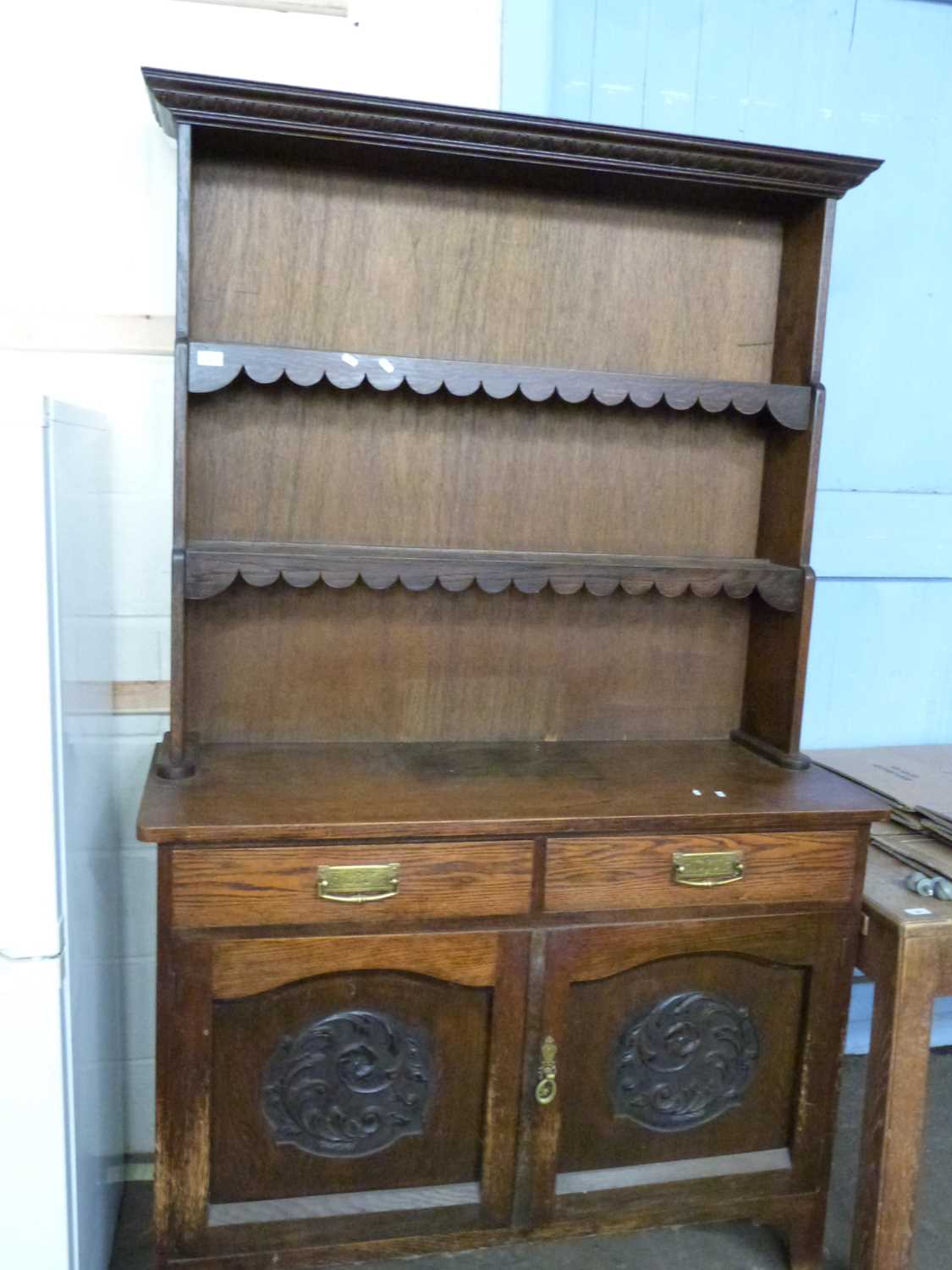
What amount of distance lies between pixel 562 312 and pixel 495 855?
95 cm

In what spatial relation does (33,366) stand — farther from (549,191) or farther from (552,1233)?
(552,1233)

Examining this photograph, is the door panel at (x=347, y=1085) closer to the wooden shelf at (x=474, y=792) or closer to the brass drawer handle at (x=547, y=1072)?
the brass drawer handle at (x=547, y=1072)

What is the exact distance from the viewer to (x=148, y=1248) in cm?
172

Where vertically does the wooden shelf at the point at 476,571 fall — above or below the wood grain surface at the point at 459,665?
above

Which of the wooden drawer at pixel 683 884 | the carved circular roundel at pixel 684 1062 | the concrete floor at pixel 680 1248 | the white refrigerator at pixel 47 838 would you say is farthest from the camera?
the concrete floor at pixel 680 1248

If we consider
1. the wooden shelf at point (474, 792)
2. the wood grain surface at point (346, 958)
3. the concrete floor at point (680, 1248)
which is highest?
the wooden shelf at point (474, 792)

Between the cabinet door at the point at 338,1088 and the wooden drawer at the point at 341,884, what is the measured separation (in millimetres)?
41

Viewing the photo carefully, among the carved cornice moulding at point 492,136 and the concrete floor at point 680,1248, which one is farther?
the concrete floor at point 680,1248

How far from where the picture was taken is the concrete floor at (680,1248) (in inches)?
68.1

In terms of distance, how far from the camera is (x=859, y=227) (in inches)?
78.7

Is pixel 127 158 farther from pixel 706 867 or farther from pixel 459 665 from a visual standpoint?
pixel 706 867

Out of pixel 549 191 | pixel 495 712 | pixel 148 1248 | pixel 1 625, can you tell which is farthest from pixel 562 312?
pixel 148 1248

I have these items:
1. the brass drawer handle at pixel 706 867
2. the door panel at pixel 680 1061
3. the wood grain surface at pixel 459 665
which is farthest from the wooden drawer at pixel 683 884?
the wood grain surface at pixel 459 665

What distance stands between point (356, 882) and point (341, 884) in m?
0.02
